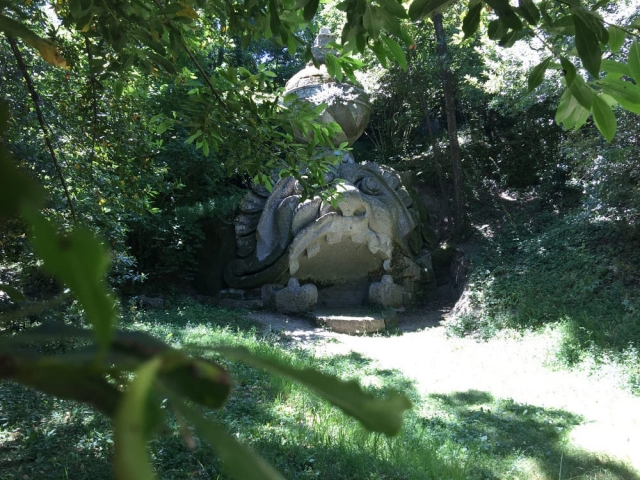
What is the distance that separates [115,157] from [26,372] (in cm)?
427

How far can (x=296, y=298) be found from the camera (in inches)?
327

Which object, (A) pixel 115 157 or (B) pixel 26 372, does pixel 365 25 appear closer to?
(B) pixel 26 372

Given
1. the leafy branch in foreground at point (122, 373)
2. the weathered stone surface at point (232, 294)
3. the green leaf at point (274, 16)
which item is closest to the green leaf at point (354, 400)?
the leafy branch in foreground at point (122, 373)

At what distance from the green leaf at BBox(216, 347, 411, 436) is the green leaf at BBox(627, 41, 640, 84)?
4.58 feet

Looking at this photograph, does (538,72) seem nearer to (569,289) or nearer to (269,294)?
(569,289)

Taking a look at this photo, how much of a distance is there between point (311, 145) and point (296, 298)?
17.6ft

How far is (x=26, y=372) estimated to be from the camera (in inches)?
12.8

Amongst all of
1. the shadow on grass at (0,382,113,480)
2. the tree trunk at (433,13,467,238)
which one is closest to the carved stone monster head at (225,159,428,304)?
the tree trunk at (433,13,467,238)

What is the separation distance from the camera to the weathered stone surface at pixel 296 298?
327 inches

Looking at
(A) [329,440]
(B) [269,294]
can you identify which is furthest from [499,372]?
(B) [269,294]

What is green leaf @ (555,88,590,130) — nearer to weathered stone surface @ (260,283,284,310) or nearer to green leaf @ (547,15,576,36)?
green leaf @ (547,15,576,36)

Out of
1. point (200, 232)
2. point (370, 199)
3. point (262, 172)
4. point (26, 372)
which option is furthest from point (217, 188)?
point (26, 372)

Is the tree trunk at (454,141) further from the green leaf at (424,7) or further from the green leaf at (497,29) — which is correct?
the green leaf at (424,7)

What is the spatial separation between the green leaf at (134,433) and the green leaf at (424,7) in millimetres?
1537
